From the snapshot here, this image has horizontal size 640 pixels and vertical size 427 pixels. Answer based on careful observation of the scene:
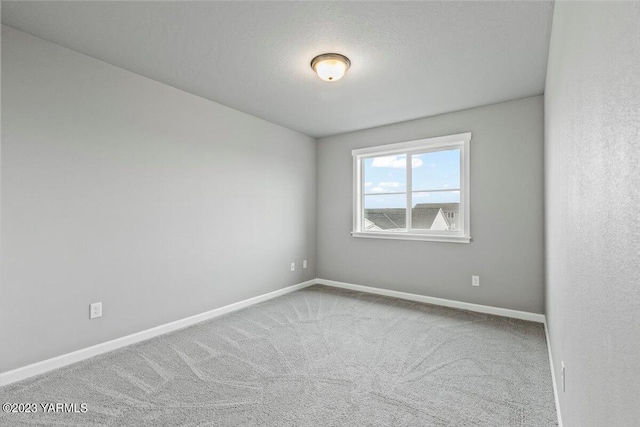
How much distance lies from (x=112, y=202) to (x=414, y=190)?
351cm

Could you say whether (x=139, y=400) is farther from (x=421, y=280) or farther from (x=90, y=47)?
(x=421, y=280)

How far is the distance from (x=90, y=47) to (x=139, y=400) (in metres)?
2.62

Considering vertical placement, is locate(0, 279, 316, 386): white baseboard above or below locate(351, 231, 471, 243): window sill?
below

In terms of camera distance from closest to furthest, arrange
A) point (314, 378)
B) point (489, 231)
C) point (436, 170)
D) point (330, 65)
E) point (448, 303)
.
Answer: point (314, 378) → point (330, 65) → point (489, 231) → point (448, 303) → point (436, 170)

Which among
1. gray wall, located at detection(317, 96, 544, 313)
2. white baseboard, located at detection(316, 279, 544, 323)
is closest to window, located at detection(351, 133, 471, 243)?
gray wall, located at detection(317, 96, 544, 313)

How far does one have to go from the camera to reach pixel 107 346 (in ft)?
8.77

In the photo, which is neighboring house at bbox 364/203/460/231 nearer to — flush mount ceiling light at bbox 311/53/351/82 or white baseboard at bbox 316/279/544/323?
white baseboard at bbox 316/279/544/323

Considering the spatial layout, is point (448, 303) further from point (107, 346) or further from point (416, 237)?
point (107, 346)

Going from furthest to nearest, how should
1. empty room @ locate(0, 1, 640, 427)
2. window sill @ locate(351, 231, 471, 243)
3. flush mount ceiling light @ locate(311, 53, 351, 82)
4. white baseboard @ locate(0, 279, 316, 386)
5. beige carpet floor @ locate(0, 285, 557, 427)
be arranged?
window sill @ locate(351, 231, 471, 243) → flush mount ceiling light @ locate(311, 53, 351, 82) → white baseboard @ locate(0, 279, 316, 386) → beige carpet floor @ locate(0, 285, 557, 427) → empty room @ locate(0, 1, 640, 427)

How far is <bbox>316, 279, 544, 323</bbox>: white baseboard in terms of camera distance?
3.46 meters

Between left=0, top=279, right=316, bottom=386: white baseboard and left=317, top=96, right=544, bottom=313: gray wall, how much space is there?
2.07m

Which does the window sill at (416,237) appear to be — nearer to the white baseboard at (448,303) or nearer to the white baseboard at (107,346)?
the white baseboard at (448,303)

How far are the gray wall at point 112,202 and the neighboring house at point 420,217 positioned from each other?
5.58 ft

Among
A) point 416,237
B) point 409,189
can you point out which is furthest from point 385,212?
point 416,237
